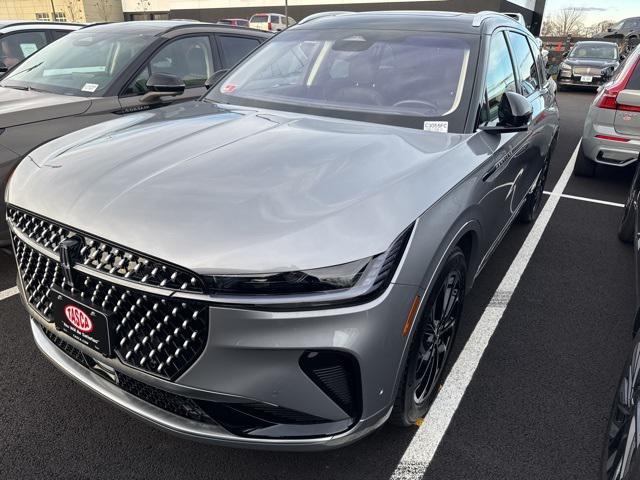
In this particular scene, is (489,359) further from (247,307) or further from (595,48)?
(595,48)

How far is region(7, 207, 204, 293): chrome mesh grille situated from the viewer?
5.16 ft

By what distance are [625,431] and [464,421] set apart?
873 mm

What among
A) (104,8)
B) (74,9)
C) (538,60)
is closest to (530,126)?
(538,60)

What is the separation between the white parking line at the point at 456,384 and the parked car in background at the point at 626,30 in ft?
95.5

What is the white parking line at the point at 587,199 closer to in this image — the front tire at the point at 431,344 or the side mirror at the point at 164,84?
the front tire at the point at 431,344

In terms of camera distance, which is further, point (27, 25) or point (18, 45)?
point (27, 25)

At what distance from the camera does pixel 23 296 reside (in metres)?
2.21

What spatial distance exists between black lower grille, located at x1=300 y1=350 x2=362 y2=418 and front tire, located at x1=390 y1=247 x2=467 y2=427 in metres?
0.32

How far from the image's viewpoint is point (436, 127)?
8.50ft

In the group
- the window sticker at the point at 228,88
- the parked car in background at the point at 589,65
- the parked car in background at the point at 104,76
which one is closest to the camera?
the window sticker at the point at 228,88

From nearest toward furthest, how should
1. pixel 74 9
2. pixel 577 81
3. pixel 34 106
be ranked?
pixel 34 106, pixel 577 81, pixel 74 9

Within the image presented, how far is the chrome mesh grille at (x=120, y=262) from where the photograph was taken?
1573 millimetres

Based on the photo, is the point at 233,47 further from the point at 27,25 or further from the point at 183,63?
the point at 27,25

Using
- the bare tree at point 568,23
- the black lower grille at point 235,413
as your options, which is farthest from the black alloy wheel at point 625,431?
the bare tree at point 568,23
